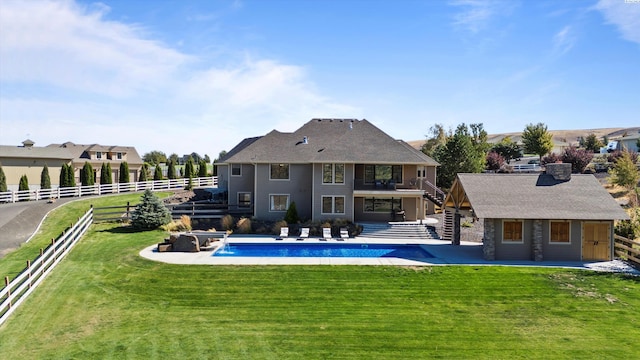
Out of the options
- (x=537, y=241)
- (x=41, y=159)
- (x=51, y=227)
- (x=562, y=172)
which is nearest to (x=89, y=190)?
(x=41, y=159)

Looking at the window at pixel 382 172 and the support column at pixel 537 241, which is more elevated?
the window at pixel 382 172

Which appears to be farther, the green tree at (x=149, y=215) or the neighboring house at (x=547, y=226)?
the green tree at (x=149, y=215)

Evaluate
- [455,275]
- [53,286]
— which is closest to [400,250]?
[455,275]

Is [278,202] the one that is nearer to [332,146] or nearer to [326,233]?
[326,233]

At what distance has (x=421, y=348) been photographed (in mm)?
12148

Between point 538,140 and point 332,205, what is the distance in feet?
155

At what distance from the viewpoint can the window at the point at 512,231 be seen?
20.8m

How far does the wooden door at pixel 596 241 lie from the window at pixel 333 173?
1488 cm

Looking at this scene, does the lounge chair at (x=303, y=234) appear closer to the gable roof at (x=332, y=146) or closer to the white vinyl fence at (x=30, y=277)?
the gable roof at (x=332, y=146)

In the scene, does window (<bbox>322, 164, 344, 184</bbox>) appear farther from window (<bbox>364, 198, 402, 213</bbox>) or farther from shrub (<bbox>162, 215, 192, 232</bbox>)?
shrub (<bbox>162, 215, 192, 232</bbox>)

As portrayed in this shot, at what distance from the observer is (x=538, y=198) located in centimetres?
2155

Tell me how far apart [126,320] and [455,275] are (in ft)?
42.3

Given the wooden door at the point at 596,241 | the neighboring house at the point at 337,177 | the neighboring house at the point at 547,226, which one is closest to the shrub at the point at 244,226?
the neighboring house at the point at 337,177

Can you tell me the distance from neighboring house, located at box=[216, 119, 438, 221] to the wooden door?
1081 cm
